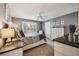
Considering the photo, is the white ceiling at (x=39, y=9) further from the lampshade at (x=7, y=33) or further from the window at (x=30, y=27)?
the lampshade at (x=7, y=33)

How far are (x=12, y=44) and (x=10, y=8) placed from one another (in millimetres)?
590

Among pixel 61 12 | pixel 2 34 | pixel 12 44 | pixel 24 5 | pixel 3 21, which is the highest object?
pixel 24 5

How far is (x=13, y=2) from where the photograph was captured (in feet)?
5.84

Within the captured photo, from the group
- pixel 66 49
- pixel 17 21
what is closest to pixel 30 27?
pixel 17 21

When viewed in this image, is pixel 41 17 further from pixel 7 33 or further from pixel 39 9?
pixel 7 33

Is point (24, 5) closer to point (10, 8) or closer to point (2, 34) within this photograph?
point (10, 8)

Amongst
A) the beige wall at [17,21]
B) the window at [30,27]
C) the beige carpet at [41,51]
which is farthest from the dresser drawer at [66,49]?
the beige wall at [17,21]

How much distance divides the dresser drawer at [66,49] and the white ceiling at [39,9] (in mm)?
489

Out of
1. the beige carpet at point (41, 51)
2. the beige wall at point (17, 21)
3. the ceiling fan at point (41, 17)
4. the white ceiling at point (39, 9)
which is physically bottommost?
the beige carpet at point (41, 51)

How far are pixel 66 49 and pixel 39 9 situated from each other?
31.4 inches

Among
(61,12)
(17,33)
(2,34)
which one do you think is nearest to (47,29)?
(61,12)

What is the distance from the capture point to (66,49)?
1.77 m

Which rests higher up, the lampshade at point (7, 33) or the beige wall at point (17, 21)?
the beige wall at point (17, 21)

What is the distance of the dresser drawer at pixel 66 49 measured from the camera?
1.74m
